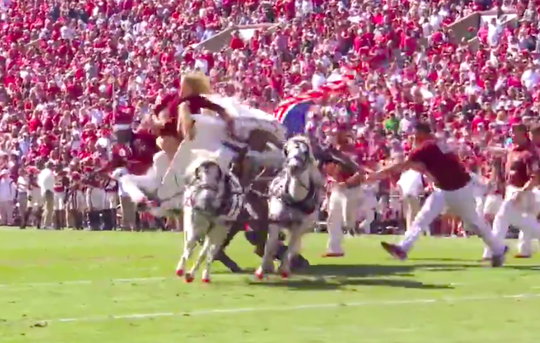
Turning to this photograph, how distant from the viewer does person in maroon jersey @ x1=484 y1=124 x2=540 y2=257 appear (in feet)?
63.0

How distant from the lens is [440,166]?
17.7m

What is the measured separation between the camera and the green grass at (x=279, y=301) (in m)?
11.7

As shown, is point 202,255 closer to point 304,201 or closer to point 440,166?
point 304,201

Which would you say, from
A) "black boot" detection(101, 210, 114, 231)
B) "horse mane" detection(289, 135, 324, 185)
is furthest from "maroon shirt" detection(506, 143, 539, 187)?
"black boot" detection(101, 210, 114, 231)

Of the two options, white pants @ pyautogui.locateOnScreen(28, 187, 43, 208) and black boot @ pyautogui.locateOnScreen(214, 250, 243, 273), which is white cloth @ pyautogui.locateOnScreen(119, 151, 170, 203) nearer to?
black boot @ pyautogui.locateOnScreen(214, 250, 243, 273)

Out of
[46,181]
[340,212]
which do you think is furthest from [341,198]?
[46,181]

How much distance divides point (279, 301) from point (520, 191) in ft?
21.3

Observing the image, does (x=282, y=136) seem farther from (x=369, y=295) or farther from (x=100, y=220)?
(x=100, y=220)

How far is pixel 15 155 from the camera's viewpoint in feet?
123

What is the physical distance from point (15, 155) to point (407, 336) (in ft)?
90.0

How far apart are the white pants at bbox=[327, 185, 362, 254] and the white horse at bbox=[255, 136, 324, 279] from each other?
4408 mm

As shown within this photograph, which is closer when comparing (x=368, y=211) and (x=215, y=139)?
(x=215, y=139)

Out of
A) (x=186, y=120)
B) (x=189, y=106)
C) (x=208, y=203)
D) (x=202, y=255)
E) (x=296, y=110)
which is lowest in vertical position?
(x=202, y=255)

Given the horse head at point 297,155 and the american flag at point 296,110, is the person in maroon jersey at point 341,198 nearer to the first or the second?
the american flag at point 296,110
